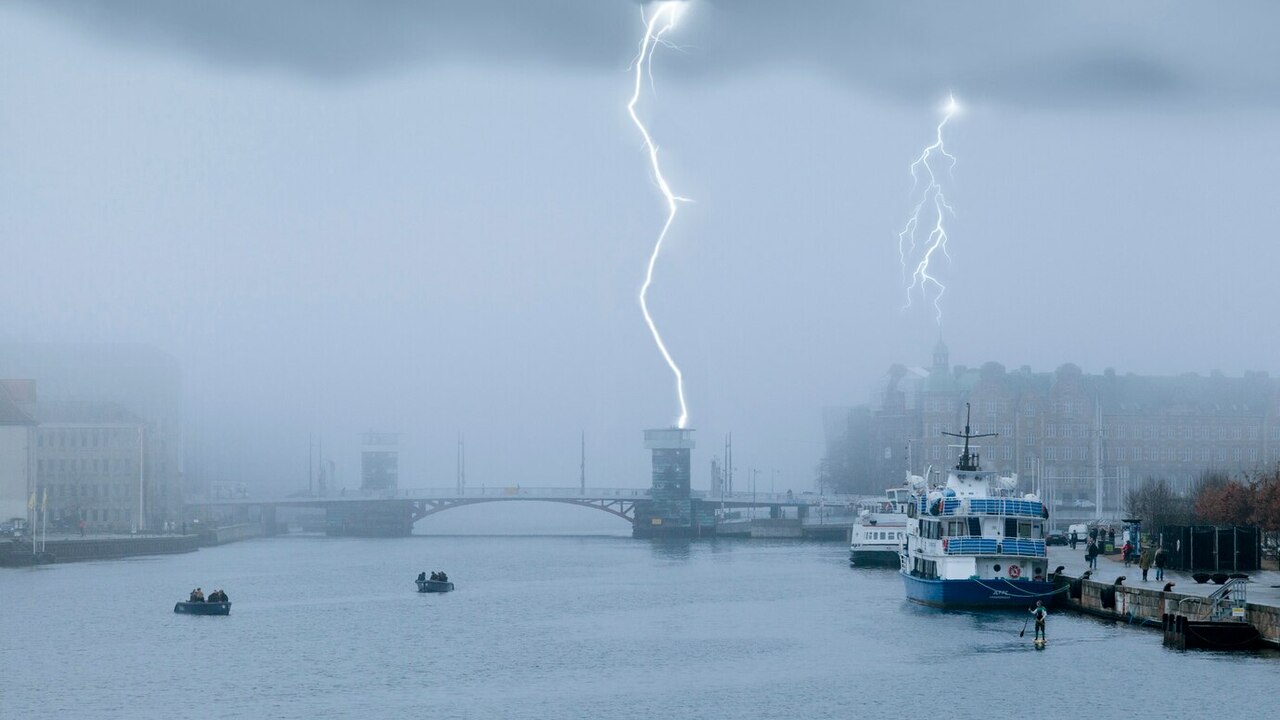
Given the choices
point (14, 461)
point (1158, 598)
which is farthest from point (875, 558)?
point (14, 461)

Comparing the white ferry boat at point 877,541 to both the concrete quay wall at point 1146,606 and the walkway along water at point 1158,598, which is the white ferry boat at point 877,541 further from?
the concrete quay wall at point 1146,606

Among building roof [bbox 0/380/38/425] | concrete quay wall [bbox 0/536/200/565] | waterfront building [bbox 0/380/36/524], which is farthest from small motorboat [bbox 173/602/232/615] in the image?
building roof [bbox 0/380/38/425]

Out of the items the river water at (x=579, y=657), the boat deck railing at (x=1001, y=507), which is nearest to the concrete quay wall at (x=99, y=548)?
the river water at (x=579, y=657)

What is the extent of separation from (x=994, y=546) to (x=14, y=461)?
99.1m

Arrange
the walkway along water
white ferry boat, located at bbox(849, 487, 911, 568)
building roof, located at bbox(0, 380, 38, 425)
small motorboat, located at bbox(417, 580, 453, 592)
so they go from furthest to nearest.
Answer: building roof, located at bbox(0, 380, 38, 425) < white ferry boat, located at bbox(849, 487, 911, 568) < small motorboat, located at bbox(417, 580, 453, 592) < the walkway along water

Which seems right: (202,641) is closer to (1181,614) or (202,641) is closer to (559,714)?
(559,714)

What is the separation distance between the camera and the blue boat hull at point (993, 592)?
78.6 metres

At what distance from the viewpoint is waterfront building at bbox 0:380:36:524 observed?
146m

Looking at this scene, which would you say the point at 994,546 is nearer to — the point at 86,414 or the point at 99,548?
the point at 99,548

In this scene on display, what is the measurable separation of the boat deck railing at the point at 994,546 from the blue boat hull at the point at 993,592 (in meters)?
1.37

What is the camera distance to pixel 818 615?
270 feet

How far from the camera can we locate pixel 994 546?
79.2m

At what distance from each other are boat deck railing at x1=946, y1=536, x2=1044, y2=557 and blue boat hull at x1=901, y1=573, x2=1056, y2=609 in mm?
1374

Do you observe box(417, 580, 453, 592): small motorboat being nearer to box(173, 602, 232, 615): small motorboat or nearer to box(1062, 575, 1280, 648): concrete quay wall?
box(173, 602, 232, 615): small motorboat
